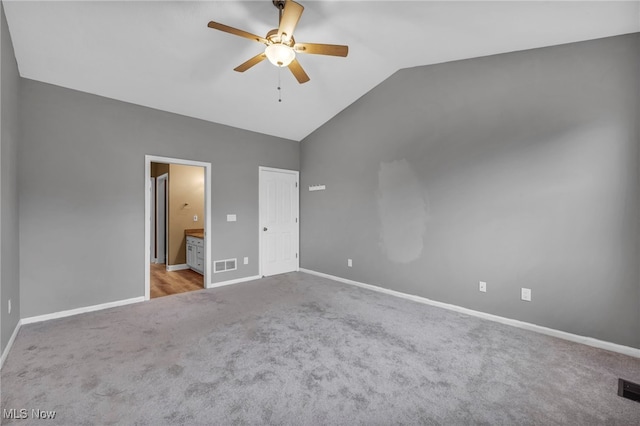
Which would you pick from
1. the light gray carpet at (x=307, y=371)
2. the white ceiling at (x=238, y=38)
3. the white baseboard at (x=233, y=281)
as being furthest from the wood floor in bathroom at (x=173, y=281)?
the white ceiling at (x=238, y=38)

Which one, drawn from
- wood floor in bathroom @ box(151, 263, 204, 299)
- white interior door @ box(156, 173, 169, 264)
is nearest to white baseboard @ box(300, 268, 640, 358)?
wood floor in bathroom @ box(151, 263, 204, 299)

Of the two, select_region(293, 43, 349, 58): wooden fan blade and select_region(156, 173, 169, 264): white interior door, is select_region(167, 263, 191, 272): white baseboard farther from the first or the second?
select_region(293, 43, 349, 58): wooden fan blade

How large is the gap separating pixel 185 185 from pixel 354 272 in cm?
423

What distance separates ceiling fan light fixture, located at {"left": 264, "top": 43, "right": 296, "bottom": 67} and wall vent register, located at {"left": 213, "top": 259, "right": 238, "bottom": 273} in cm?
343

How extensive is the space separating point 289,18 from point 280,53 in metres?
0.26

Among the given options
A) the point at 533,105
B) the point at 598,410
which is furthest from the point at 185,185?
the point at 598,410

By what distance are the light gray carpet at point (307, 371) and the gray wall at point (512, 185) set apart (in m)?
0.55

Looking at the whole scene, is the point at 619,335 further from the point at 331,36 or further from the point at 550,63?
the point at 331,36

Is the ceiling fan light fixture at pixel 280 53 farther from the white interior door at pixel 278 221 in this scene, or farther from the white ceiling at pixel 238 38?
the white interior door at pixel 278 221

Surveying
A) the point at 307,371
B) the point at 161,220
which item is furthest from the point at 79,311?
the point at 161,220

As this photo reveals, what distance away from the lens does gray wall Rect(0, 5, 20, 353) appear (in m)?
2.31

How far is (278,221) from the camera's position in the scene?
5.50 meters

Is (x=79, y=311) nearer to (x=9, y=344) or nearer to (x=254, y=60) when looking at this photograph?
(x=9, y=344)

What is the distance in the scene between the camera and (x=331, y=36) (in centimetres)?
309
